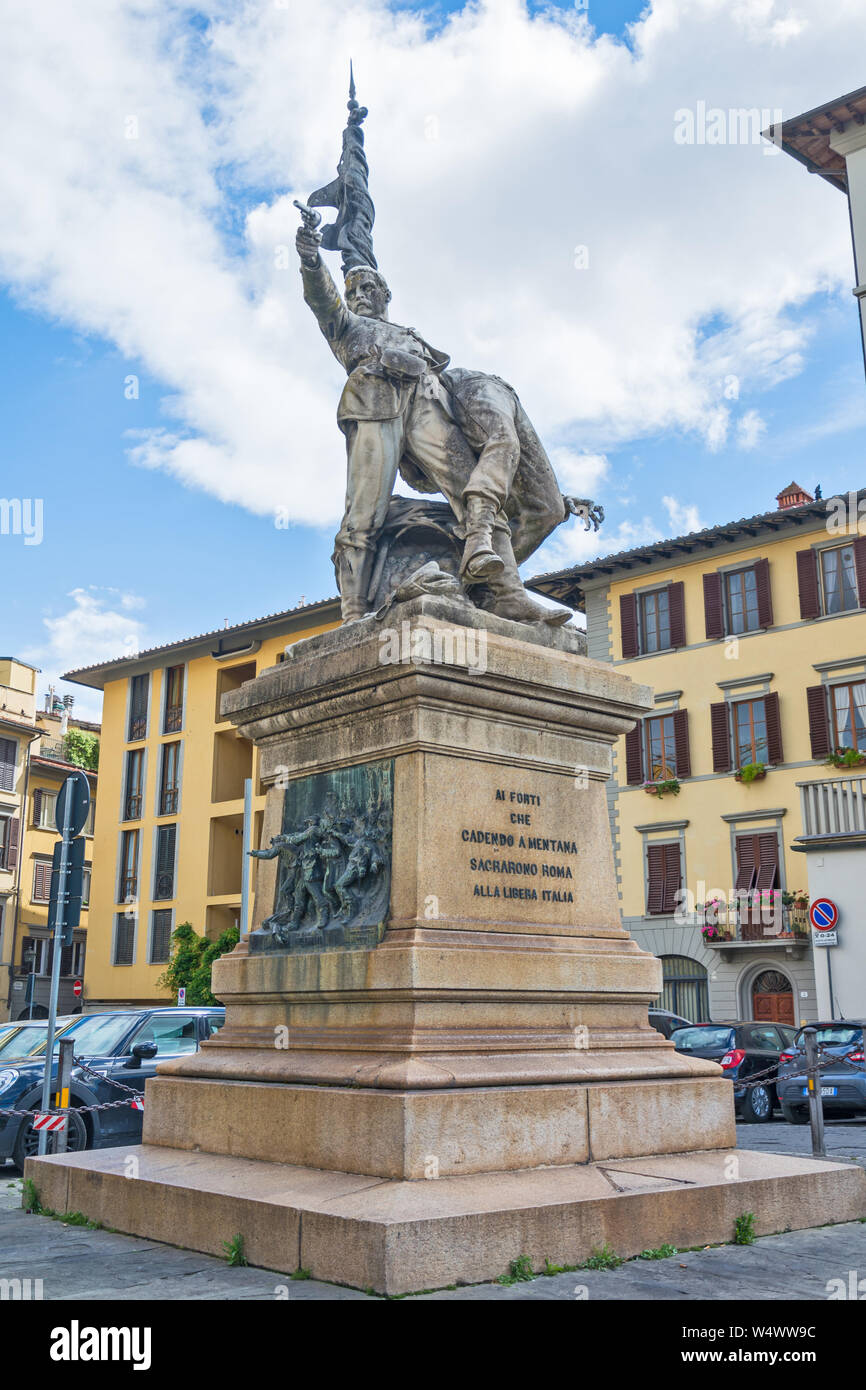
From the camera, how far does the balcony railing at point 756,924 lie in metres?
31.5

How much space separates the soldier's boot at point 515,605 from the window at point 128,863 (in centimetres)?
4308

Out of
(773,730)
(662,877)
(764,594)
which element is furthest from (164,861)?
(764,594)

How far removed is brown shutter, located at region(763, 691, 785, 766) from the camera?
1313 inches

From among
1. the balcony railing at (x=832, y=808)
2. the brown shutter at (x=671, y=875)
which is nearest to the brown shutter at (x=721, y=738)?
the brown shutter at (x=671, y=875)

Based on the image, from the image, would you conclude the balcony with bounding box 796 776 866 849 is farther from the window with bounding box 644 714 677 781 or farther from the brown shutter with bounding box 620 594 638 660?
the brown shutter with bounding box 620 594 638 660

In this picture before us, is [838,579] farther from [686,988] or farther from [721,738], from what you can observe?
[686,988]

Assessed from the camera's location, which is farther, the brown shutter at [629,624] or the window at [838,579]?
the brown shutter at [629,624]

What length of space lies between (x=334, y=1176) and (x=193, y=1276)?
723 millimetres

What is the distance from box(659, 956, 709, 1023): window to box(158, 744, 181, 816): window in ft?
66.8

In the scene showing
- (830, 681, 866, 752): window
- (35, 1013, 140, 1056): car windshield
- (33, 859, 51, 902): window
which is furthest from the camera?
(33, 859, 51, 902): window

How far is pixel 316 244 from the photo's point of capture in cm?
716

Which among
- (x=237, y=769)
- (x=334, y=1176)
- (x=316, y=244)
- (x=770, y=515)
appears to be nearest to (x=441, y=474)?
(x=316, y=244)

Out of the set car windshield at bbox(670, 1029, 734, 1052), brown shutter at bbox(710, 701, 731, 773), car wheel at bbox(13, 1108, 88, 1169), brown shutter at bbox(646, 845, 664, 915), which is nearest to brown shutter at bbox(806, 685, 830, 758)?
brown shutter at bbox(710, 701, 731, 773)

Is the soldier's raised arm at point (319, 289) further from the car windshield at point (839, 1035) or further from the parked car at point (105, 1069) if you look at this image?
the car windshield at point (839, 1035)
